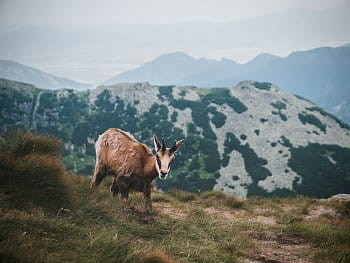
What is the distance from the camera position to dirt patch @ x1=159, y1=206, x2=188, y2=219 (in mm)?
12577

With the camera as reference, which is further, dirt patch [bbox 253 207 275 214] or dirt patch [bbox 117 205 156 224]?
dirt patch [bbox 253 207 275 214]

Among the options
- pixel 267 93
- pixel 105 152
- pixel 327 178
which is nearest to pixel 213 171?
pixel 327 178

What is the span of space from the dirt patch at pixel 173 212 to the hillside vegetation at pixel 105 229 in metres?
0.04

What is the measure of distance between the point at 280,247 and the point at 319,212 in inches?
254

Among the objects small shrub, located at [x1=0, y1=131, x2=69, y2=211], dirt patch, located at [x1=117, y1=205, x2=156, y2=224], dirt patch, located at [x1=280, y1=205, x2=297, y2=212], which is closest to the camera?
small shrub, located at [x1=0, y1=131, x2=69, y2=211]

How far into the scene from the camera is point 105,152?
13078 mm

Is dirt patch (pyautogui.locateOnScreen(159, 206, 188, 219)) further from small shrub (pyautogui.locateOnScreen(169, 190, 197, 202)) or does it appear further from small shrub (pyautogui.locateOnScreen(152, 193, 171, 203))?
small shrub (pyautogui.locateOnScreen(169, 190, 197, 202))

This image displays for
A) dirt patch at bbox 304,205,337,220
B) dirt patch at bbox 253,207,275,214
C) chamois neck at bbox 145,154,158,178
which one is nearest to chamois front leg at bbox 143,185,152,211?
chamois neck at bbox 145,154,158,178

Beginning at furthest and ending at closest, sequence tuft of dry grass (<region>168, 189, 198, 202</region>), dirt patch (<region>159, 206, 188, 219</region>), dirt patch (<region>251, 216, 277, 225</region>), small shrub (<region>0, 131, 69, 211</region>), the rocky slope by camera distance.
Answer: the rocky slope → tuft of dry grass (<region>168, 189, 198, 202</region>) → dirt patch (<region>251, 216, 277, 225</region>) → dirt patch (<region>159, 206, 188, 219</region>) → small shrub (<region>0, 131, 69, 211</region>)

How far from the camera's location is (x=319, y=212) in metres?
15.5

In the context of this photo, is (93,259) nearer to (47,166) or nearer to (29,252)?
(29,252)

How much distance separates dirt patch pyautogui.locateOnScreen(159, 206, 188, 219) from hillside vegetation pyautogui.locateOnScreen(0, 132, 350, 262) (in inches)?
1.5

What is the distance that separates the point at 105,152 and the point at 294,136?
136m

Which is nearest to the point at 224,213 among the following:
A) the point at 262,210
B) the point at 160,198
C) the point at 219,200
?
the point at 219,200
